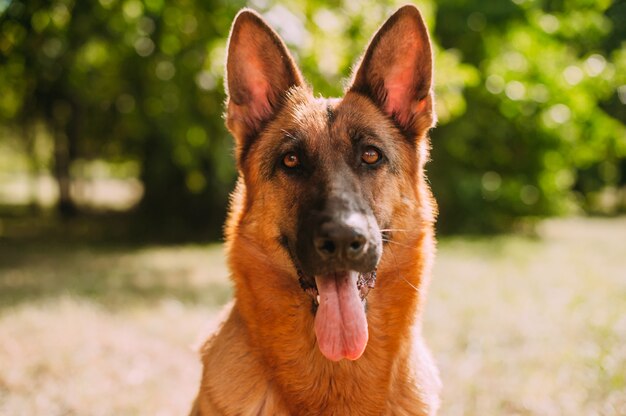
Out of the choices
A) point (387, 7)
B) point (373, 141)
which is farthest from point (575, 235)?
point (373, 141)

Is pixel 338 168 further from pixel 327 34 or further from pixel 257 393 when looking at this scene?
pixel 327 34

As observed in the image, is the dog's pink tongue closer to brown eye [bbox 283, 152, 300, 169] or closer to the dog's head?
the dog's head

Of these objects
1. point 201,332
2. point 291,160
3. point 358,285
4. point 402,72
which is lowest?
point 201,332

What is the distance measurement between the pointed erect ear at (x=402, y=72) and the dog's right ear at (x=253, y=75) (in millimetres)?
443

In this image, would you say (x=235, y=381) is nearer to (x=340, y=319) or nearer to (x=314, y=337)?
(x=314, y=337)

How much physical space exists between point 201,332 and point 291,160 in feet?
4.16

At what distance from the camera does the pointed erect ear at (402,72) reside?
3.38 meters

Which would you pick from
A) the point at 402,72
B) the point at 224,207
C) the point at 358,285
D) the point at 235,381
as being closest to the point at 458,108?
the point at 224,207

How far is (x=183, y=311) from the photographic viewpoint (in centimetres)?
757

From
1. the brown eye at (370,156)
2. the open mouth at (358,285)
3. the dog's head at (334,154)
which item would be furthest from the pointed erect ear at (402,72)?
the open mouth at (358,285)

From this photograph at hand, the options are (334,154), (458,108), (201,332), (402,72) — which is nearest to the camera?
(334,154)

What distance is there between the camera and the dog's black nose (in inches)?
108

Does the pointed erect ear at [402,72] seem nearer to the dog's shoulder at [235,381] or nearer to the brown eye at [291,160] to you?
the brown eye at [291,160]

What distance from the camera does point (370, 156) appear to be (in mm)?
3352
